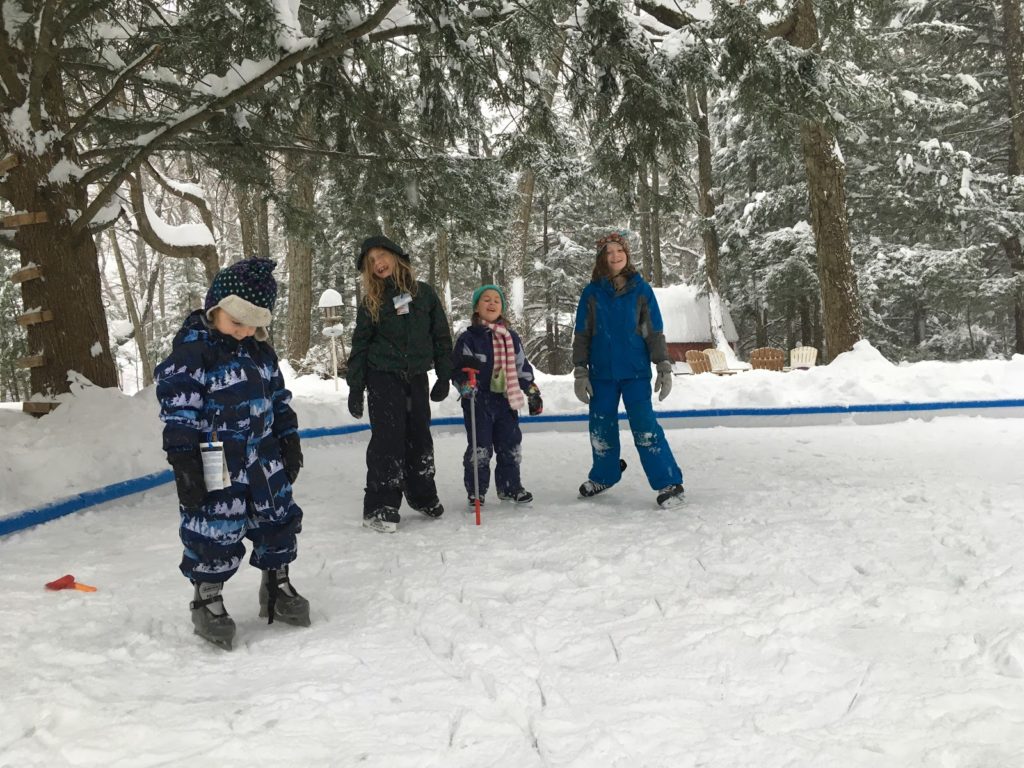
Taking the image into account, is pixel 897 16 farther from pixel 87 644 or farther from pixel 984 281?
pixel 87 644

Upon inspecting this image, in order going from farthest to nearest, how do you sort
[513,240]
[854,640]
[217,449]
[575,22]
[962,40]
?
[962,40]
[513,240]
[575,22]
[217,449]
[854,640]

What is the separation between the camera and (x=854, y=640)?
8.44 feet

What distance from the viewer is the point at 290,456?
3100mm

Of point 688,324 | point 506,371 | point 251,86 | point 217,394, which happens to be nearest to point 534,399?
point 506,371

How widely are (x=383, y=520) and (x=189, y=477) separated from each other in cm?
197

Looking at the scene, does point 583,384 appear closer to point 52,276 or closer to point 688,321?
point 52,276

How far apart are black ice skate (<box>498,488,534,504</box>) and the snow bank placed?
3.00 metres

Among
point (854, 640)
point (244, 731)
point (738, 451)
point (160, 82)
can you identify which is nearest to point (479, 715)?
point (244, 731)

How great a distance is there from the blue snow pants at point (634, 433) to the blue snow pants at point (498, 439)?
0.56 m

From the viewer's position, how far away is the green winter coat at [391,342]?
4.70 meters

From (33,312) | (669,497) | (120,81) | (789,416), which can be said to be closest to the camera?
(669,497)

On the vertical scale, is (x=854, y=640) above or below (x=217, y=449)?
below

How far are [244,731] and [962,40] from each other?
23767mm

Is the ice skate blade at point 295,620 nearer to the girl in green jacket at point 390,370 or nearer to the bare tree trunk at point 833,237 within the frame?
the girl in green jacket at point 390,370
